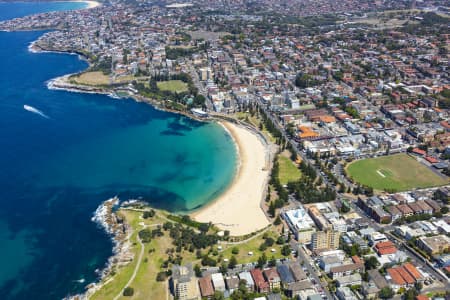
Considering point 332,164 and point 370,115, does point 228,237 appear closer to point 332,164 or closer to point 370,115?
point 332,164

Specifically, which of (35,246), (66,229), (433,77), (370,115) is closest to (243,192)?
(66,229)

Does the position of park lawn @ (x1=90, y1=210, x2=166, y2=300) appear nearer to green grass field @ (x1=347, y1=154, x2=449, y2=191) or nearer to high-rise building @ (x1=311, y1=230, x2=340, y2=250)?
high-rise building @ (x1=311, y1=230, x2=340, y2=250)

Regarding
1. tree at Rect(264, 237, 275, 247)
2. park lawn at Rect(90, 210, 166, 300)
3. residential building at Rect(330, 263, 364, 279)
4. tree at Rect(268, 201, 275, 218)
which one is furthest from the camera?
tree at Rect(268, 201, 275, 218)

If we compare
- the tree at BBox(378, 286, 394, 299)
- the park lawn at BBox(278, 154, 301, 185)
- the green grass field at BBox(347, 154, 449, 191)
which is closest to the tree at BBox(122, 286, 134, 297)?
the tree at BBox(378, 286, 394, 299)

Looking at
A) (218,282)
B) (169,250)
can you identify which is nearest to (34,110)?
(169,250)

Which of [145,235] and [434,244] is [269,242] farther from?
[434,244]

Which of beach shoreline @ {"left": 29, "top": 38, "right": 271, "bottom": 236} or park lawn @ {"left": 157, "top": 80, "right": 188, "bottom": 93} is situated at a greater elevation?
park lawn @ {"left": 157, "top": 80, "right": 188, "bottom": 93}

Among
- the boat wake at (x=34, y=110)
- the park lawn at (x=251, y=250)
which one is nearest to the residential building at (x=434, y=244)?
the park lawn at (x=251, y=250)
